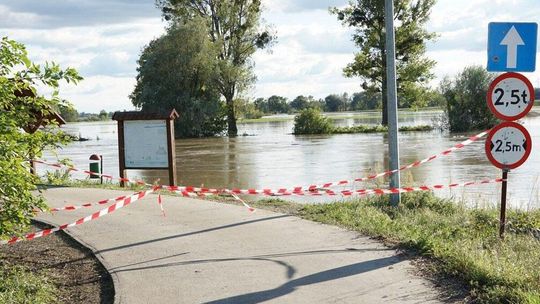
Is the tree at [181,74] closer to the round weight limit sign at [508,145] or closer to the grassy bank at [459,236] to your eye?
the grassy bank at [459,236]

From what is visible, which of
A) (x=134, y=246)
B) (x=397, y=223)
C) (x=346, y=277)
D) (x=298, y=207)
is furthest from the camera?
(x=298, y=207)

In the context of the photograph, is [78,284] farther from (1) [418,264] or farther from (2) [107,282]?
(1) [418,264]

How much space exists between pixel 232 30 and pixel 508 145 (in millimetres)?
57242

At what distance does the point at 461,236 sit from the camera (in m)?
8.23

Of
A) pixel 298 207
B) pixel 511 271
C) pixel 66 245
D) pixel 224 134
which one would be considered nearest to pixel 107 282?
pixel 66 245

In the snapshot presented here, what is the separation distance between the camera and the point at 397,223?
29.1 ft

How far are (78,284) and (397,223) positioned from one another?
4501 millimetres

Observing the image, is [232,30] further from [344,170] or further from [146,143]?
[146,143]

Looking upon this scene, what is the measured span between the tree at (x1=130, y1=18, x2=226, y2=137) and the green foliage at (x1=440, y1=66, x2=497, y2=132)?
2168 cm

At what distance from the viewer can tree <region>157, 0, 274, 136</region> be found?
202 ft

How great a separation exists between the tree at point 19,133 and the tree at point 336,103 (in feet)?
512

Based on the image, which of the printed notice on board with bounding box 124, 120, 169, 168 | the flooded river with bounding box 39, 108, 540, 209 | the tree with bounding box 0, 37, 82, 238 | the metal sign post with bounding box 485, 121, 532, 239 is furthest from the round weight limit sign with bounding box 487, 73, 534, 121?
the printed notice on board with bounding box 124, 120, 169, 168

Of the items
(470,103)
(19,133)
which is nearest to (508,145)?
(19,133)

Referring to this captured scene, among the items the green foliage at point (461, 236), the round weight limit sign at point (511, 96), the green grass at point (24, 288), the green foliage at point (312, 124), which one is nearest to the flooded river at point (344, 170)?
the green foliage at point (461, 236)
